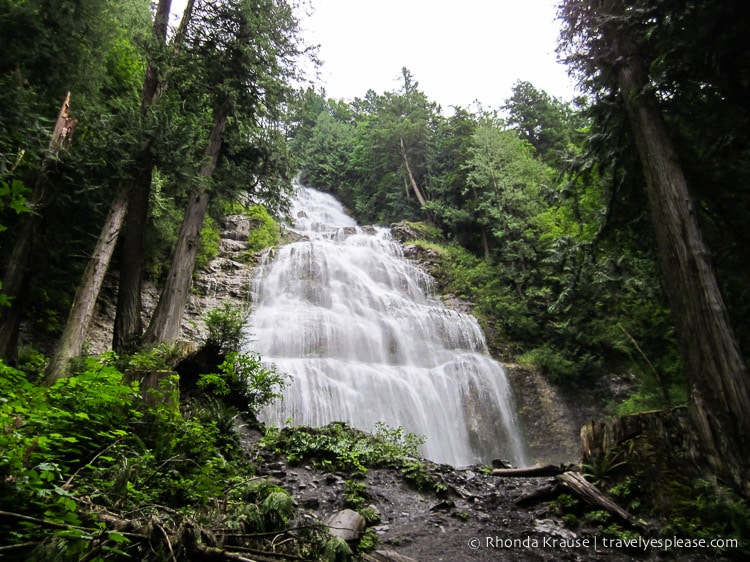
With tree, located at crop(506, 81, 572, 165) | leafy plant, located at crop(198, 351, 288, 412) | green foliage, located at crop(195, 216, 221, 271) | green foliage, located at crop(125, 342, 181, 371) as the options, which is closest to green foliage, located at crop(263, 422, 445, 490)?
leafy plant, located at crop(198, 351, 288, 412)

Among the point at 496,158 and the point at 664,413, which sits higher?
the point at 496,158

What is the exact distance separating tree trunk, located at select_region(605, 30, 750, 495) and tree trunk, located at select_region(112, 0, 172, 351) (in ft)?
25.8

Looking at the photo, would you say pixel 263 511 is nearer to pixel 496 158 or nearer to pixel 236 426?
pixel 236 426

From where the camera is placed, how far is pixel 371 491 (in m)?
5.61

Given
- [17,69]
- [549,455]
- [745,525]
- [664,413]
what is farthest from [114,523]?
[549,455]

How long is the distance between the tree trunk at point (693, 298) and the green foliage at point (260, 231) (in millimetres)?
14998

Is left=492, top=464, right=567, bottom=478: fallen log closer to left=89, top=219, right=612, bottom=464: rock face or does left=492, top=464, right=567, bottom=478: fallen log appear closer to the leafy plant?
the leafy plant

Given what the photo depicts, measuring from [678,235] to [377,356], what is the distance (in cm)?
1016

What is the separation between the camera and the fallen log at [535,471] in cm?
649

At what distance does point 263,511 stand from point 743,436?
189 inches

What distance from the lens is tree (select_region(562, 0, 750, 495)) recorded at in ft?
13.9

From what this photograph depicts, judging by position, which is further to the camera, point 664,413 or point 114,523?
point 664,413

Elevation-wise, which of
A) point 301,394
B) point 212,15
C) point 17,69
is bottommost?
point 301,394

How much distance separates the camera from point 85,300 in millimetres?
6277
